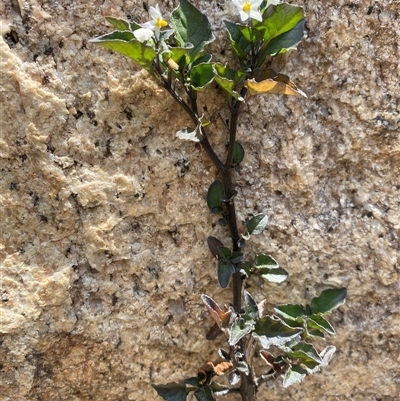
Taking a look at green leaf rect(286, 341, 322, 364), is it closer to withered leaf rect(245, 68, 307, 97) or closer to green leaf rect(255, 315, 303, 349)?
green leaf rect(255, 315, 303, 349)

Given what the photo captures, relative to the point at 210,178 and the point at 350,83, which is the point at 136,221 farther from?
the point at 350,83

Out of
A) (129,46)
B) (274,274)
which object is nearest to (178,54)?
(129,46)

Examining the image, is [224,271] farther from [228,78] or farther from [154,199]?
[228,78]

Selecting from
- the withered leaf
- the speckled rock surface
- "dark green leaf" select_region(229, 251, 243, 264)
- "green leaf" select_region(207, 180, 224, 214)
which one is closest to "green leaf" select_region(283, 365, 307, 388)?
the speckled rock surface

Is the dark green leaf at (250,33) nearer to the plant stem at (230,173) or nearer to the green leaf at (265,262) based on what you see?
the plant stem at (230,173)

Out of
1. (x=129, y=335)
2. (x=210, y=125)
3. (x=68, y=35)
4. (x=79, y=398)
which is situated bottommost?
(x=79, y=398)

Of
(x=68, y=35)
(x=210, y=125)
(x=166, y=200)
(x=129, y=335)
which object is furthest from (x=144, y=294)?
(x=68, y=35)

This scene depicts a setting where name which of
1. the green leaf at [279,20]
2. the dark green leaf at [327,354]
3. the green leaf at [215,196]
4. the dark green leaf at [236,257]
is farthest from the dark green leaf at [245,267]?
the green leaf at [279,20]

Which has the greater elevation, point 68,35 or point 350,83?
point 68,35
